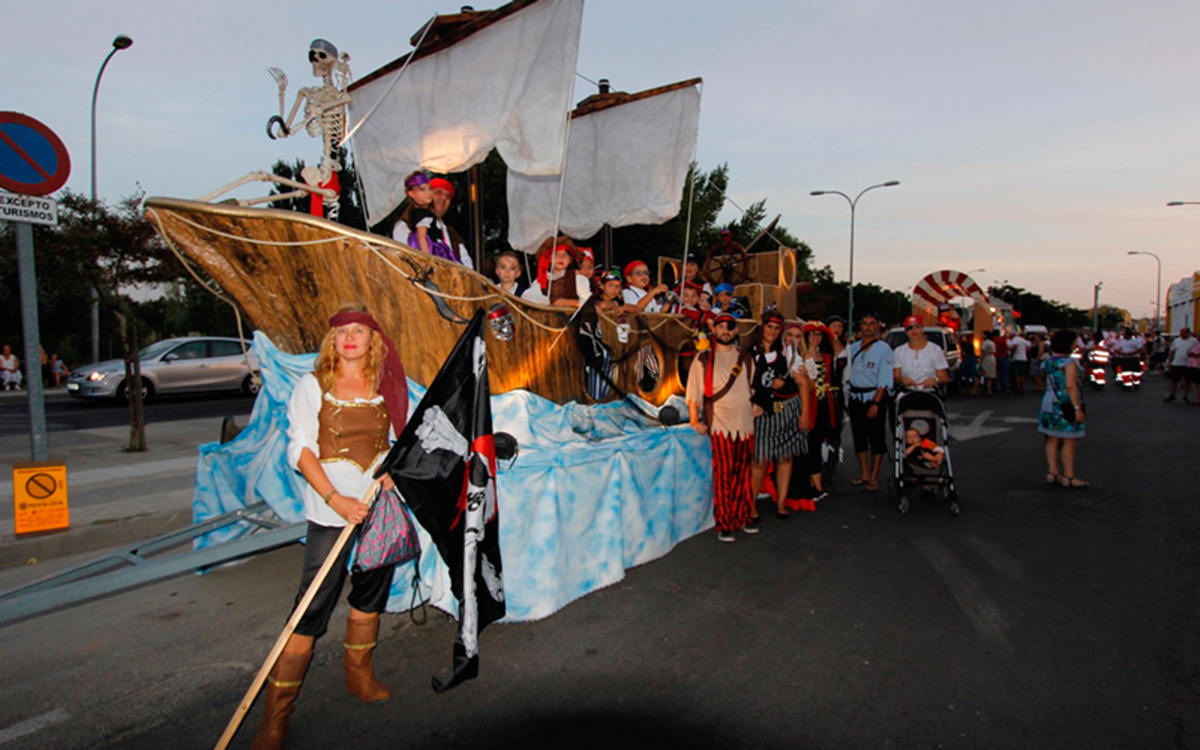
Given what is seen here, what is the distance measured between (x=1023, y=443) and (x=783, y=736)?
31.1ft

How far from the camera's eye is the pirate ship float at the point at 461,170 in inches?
164

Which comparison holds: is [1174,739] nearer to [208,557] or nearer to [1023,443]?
[208,557]

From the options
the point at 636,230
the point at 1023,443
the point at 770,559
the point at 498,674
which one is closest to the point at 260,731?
the point at 498,674

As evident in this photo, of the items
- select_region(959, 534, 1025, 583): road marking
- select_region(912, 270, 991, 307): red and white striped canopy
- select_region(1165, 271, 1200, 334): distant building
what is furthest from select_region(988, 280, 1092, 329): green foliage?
select_region(959, 534, 1025, 583): road marking

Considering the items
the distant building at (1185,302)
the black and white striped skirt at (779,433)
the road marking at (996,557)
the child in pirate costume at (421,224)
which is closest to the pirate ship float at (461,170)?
the child in pirate costume at (421,224)

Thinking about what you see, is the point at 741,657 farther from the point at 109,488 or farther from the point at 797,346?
the point at 109,488

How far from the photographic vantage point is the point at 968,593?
4594 millimetres

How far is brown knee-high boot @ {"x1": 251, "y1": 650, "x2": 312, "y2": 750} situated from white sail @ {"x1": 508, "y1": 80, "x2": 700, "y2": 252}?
6.39 meters

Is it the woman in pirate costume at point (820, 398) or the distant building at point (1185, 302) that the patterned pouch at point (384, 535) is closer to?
the woman in pirate costume at point (820, 398)

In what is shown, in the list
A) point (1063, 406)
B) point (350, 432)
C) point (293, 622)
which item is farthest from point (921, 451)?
point (293, 622)

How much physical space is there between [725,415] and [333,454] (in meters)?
3.51

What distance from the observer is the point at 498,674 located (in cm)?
355

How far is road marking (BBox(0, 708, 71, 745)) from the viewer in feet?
9.79

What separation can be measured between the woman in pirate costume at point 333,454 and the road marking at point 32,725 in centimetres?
102
